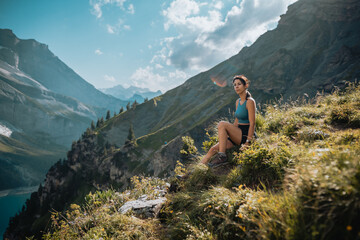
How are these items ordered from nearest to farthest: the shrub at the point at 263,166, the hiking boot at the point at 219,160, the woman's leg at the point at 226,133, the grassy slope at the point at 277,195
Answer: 1. the grassy slope at the point at 277,195
2. the shrub at the point at 263,166
3. the hiking boot at the point at 219,160
4. the woman's leg at the point at 226,133

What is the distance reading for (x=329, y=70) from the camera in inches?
3922

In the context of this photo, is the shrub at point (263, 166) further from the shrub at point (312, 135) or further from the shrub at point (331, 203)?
the shrub at point (331, 203)

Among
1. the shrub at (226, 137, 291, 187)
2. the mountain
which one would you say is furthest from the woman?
the mountain

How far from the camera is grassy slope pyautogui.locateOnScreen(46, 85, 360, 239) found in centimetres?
180

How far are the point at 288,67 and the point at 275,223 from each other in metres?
150

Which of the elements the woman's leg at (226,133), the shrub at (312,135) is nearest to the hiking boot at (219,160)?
the woman's leg at (226,133)

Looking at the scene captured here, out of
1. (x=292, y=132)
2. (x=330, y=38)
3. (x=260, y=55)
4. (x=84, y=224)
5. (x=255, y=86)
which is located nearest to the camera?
(x=84, y=224)

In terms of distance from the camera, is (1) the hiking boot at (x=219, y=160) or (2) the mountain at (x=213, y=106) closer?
(1) the hiking boot at (x=219, y=160)

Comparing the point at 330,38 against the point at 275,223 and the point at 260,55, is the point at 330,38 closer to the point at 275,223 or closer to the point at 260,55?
the point at 260,55

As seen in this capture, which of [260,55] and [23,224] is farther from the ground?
[260,55]

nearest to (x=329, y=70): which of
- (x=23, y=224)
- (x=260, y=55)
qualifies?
(x=260, y=55)

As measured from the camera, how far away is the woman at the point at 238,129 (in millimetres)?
5598

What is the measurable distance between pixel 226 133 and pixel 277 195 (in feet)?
11.1

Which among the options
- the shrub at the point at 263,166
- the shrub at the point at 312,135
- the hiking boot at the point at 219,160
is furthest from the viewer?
the hiking boot at the point at 219,160
